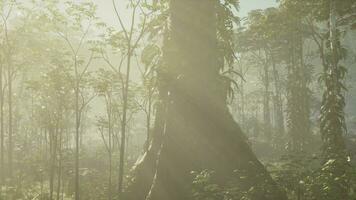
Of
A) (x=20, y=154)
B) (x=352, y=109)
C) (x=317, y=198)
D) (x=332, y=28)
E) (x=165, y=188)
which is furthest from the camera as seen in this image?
(x=352, y=109)

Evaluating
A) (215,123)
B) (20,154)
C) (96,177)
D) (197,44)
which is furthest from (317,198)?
(20,154)

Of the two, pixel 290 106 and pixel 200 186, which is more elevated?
pixel 290 106

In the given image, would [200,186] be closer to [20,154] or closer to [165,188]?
[165,188]

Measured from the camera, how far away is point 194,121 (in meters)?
11.4

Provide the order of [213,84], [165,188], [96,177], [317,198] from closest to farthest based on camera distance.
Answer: [317,198] < [165,188] < [213,84] < [96,177]

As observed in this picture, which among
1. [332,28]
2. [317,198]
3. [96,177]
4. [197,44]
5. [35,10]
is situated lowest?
[96,177]

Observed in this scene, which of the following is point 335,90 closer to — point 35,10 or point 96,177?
point 96,177

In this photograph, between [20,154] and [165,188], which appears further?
Result: [20,154]

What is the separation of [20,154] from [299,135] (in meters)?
24.7

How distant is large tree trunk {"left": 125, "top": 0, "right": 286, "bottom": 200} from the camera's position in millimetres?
10992

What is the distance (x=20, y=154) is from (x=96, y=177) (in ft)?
46.2

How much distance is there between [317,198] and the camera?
8.05m

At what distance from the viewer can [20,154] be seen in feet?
124

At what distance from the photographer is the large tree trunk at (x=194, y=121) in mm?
10992
